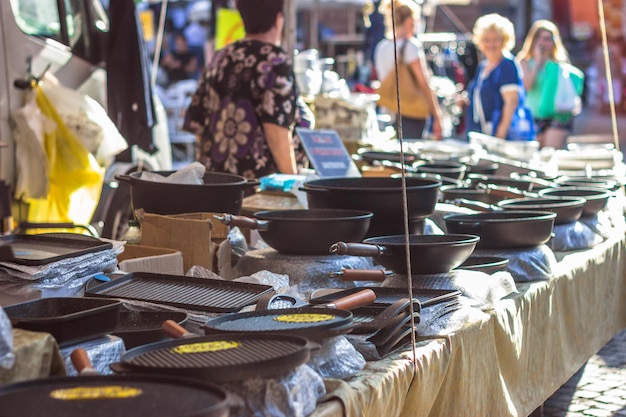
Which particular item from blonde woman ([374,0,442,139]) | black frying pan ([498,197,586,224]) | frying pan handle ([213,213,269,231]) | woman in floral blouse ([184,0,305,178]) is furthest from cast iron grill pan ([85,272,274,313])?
blonde woman ([374,0,442,139])

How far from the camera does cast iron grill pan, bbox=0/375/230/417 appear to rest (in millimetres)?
1313

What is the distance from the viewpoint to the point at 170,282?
238 centimetres

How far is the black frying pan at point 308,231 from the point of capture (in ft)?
8.34

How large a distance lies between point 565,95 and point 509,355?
19.5ft

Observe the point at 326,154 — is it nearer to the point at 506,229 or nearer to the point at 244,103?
the point at 244,103

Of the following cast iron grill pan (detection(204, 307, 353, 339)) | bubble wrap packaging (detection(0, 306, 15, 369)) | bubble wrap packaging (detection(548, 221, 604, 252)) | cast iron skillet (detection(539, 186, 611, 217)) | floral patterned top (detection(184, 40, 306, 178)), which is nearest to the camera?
bubble wrap packaging (detection(0, 306, 15, 369))

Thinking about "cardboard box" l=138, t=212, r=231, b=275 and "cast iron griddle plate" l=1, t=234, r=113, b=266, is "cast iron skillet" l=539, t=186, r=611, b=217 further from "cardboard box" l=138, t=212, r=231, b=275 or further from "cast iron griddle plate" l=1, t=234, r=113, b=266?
"cast iron griddle plate" l=1, t=234, r=113, b=266

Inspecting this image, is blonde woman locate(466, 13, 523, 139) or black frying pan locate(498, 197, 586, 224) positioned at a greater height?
blonde woman locate(466, 13, 523, 139)

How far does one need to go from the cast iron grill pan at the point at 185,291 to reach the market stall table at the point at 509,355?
0.37 m

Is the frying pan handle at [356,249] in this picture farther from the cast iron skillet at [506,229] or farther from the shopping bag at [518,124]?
the shopping bag at [518,124]

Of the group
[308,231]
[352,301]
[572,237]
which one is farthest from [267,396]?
[572,237]

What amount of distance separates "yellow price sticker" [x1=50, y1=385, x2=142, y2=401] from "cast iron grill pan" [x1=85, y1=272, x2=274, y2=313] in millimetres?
711

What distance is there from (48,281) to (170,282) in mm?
366

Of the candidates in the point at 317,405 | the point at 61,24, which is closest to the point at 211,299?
the point at 317,405
